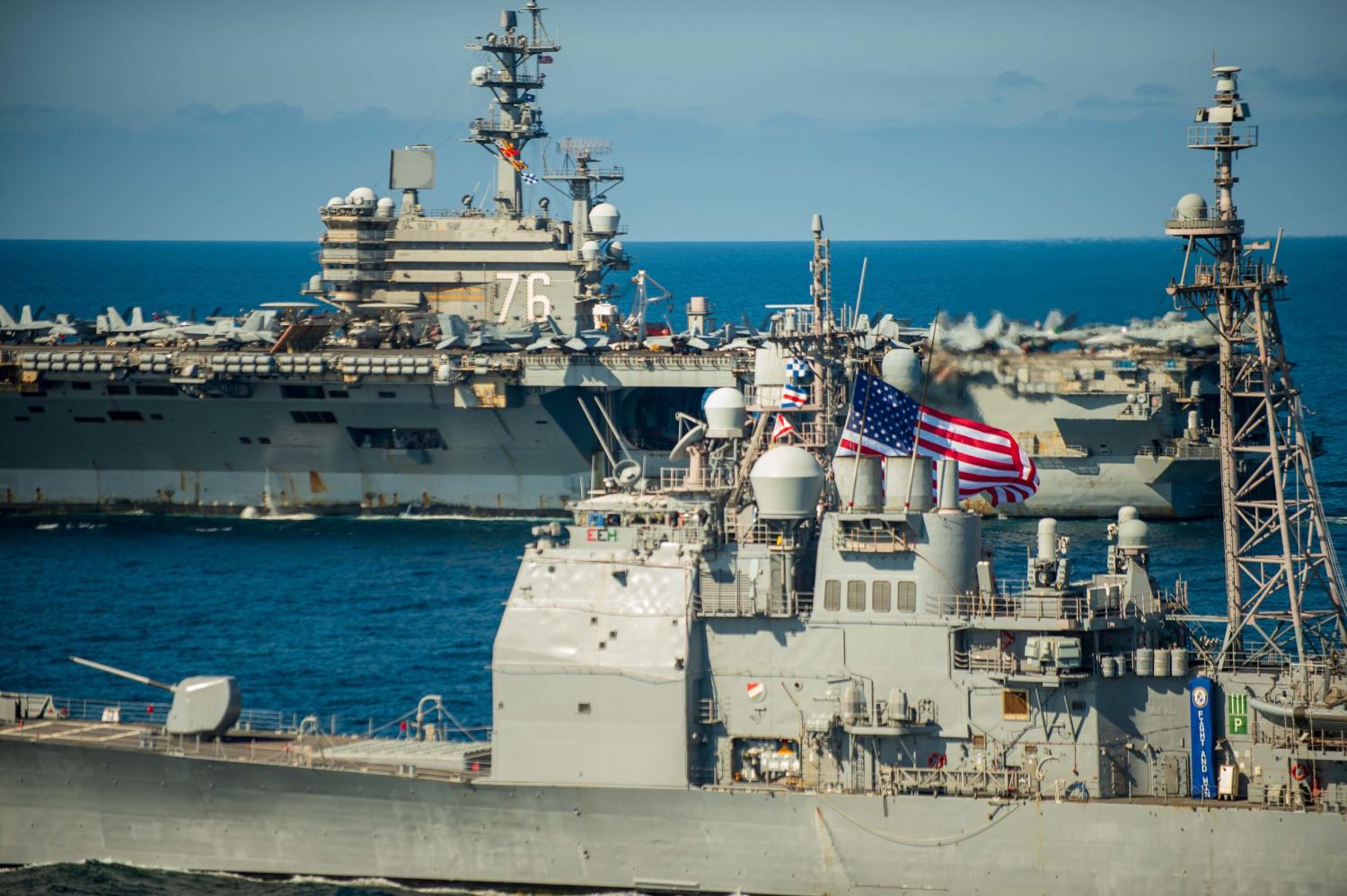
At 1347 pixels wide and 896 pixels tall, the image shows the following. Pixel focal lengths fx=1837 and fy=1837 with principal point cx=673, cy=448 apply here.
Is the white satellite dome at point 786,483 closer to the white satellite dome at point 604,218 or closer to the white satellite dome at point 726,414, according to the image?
the white satellite dome at point 726,414

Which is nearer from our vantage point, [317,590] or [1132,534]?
[1132,534]

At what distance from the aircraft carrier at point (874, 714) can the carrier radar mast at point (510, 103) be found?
4096cm

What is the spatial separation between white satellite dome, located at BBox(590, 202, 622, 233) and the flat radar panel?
6.22 m

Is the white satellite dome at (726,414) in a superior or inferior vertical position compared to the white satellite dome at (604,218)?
inferior

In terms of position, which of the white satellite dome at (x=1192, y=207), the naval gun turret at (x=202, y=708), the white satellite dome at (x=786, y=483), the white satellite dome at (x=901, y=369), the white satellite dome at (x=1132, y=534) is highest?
the white satellite dome at (x=1192, y=207)

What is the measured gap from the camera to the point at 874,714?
23.3 metres

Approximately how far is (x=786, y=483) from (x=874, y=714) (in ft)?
10.3

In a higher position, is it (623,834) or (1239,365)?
(1239,365)

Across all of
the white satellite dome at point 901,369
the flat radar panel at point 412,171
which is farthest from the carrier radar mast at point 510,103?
the white satellite dome at point 901,369

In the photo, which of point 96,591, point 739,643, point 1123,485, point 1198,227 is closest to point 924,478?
point 739,643

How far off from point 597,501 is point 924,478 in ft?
14.8

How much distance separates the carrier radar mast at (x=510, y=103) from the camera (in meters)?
63.2

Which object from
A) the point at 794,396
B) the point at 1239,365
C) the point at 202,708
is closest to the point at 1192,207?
the point at 1239,365

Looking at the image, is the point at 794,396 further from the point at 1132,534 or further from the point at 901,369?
the point at 1132,534
